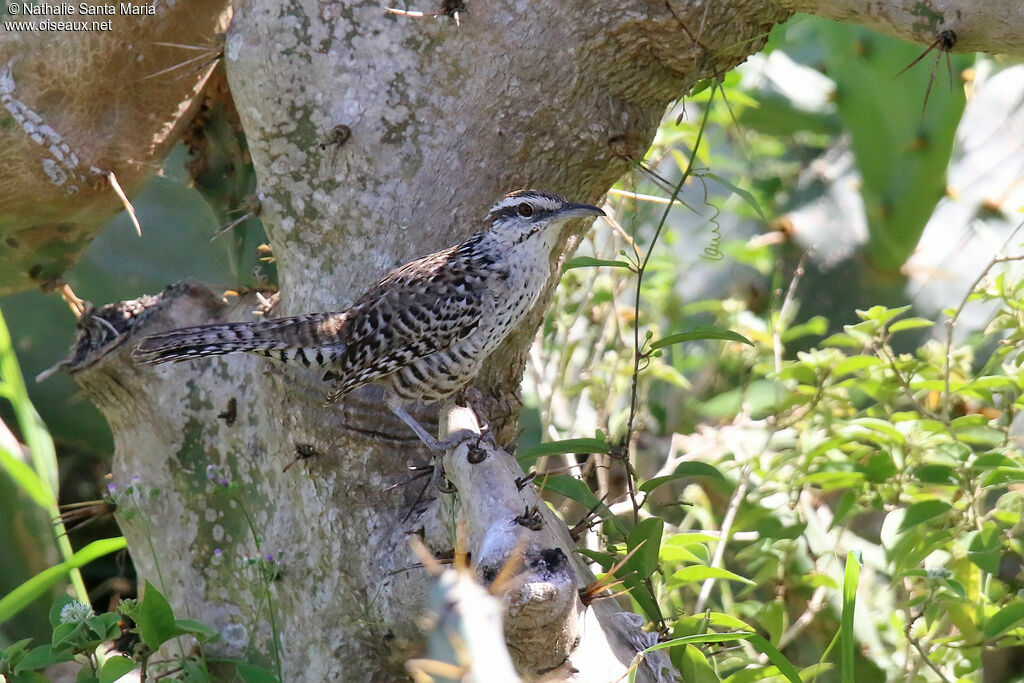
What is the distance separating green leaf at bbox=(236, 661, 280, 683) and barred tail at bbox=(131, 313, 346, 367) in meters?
0.67

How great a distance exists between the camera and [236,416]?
2.49 m

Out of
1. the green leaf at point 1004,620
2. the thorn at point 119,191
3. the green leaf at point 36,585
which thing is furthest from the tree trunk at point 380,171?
the green leaf at point 1004,620

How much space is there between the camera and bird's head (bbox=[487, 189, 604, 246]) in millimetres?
2178

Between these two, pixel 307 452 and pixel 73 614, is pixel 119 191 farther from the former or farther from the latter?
pixel 73 614

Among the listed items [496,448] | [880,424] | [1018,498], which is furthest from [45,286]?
[1018,498]

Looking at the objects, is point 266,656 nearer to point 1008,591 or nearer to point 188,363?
point 188,363

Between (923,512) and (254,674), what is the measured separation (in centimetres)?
150

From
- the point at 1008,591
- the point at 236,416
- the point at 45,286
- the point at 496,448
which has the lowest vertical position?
the point at 1008,591

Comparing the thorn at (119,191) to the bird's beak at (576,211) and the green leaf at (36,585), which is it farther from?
the bird's beak at (576,211)

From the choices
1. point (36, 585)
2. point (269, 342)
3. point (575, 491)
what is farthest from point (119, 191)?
point (575, 491)

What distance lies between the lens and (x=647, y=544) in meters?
1.90

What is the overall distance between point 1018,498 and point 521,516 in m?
1.86

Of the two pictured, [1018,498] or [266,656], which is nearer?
[266,656]

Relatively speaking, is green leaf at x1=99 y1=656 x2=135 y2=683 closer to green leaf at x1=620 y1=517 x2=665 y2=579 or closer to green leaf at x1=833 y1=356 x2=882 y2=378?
green leaf at x1=620 y1=517 x2=665 y2=579
